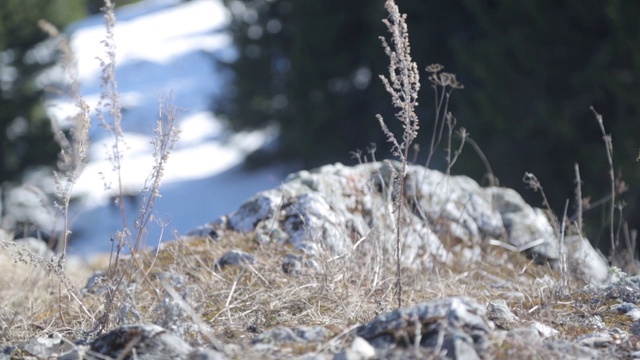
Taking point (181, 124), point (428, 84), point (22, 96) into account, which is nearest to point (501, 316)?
point (428, 84)

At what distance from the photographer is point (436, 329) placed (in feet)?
6.92

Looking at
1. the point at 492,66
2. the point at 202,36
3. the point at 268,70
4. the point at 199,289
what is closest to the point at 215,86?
the point at 202,36

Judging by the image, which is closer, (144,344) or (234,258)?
(144,344)

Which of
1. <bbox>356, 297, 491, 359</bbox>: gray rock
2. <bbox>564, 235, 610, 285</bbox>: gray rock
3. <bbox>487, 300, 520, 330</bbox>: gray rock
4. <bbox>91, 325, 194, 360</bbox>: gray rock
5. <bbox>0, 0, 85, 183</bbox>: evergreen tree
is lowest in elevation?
<bbox>564, 235, 610, 285</bbox>: gray rock

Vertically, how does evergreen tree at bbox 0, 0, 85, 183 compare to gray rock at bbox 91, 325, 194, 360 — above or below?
above

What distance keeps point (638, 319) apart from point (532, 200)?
8531 mm

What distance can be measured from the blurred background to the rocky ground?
476 centimetres

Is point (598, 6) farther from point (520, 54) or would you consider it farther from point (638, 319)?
point (638, 319)

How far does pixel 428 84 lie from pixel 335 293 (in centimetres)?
1113

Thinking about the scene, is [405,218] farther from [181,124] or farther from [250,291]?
[181,124]

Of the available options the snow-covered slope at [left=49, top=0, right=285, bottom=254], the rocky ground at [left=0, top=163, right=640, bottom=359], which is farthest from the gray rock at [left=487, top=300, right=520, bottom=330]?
the snow-covered slope at [left=49, top=0, right=285, bottom=254]

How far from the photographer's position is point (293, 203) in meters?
4.06

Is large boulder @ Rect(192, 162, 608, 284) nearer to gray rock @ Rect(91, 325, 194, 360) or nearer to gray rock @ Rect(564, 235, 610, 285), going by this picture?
gray rock @ Rect(564, 235, 610, 285)

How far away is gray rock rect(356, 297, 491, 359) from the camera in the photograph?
204cm
